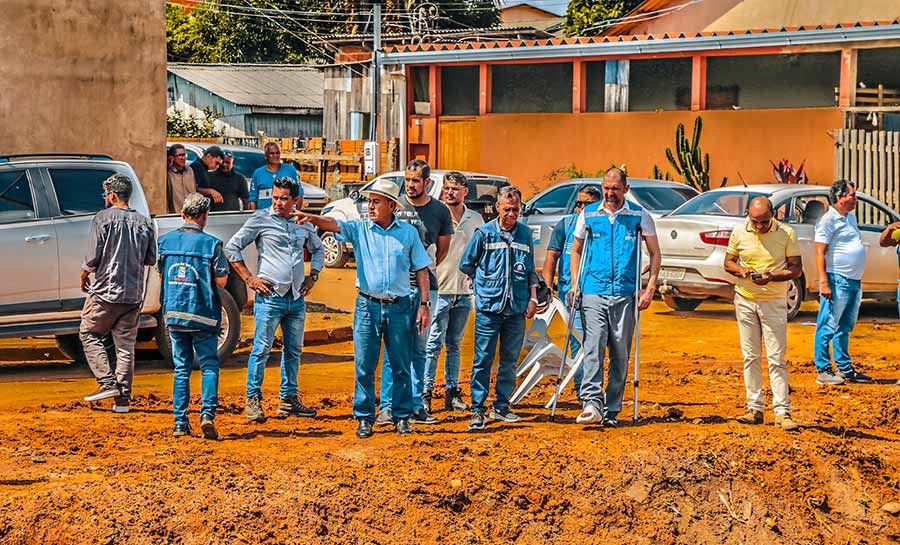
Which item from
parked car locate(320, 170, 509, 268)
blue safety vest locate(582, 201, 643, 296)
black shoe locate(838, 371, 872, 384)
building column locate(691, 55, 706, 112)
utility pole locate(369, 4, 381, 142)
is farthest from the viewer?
utility pole locate(369, 4, 381, 142)

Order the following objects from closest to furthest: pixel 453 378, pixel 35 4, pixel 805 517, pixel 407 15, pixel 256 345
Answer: pixel 805 517 < pixel 256 345 < pixel 453 378 < pixel 35 4 < pixel 407 15

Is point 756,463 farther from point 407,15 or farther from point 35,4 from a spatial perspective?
point 407,15

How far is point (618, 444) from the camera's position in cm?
909

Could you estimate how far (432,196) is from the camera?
1750 cm

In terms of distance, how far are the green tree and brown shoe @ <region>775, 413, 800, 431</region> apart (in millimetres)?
30559

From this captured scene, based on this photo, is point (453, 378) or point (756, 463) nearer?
point (756, 463)

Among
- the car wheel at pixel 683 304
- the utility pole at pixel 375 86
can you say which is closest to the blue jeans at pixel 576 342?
the car wheel at pixel 683 304

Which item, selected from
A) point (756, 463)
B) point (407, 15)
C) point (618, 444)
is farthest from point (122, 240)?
point (407, 15)

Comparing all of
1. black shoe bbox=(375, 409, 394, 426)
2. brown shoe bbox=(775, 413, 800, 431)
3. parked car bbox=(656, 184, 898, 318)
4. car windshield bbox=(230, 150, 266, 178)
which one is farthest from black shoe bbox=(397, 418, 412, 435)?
car windshield bbox=(230, 150, 266, 178)

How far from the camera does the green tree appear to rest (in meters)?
40.1

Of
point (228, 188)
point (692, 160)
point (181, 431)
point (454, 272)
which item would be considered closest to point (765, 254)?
point (454, 272)

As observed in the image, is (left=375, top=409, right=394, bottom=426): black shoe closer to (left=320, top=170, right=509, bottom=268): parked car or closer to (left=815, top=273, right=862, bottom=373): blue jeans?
(left=815, top=273, right=862, bottom=373): blue jeans

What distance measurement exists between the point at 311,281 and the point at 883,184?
15.5 meters

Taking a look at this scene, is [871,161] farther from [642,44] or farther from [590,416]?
[590,416]
